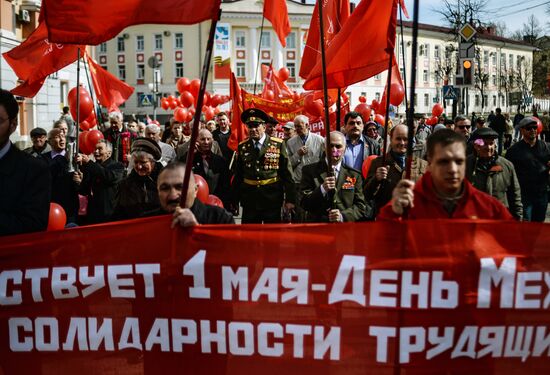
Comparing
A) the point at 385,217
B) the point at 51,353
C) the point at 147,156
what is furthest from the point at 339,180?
→ the point at 51,353

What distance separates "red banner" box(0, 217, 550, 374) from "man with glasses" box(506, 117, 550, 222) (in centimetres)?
582

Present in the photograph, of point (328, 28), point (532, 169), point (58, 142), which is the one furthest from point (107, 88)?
point (532, 169)

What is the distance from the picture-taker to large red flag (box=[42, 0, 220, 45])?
13.1ft

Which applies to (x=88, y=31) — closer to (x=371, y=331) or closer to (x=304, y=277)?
(x=304, y=277)

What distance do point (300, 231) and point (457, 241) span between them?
80cm

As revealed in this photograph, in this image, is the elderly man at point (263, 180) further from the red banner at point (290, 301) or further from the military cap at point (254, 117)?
the red banner at point (290, 301)

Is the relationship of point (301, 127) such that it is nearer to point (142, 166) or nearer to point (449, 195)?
point (142, 166)

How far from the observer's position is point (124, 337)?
149 inches

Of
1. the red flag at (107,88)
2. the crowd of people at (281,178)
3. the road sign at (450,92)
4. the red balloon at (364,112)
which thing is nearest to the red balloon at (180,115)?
the red balloon at (364,112)

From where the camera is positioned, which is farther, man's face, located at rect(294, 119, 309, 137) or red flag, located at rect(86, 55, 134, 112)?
red flag, located at rect(86, 55, 134, 112)

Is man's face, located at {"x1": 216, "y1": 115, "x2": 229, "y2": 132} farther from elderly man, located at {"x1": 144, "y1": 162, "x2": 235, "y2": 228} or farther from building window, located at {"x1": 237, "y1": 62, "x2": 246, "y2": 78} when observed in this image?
building window, located at {"x1": 237, "y1": 62, "x2": 246, "y2": 78}

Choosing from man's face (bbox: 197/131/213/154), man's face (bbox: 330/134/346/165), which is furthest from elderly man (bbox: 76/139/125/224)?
man's face (bbox: 330/134/346/165)

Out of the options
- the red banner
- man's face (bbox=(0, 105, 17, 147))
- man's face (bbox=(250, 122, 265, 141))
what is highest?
man's face (bbox=(250, 122, 265, 141))

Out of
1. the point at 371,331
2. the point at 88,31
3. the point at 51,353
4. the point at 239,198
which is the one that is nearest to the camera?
the point at 371,331
